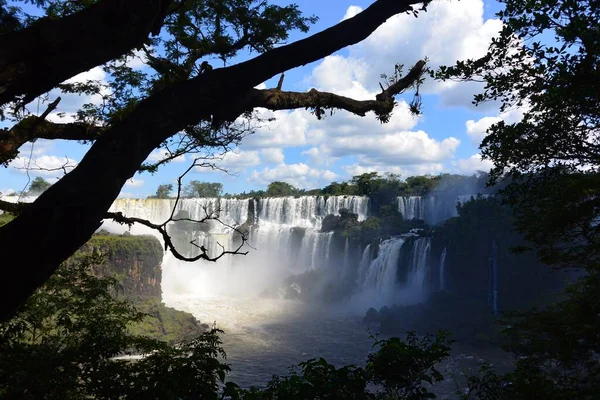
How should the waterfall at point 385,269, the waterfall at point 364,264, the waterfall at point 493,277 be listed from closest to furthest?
1. the waterfall at point 493,277
2. the waterfall at point 385,269
3. the waterfall at point 364,264

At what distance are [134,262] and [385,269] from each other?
17.3 m

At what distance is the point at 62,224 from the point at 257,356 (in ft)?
69.2

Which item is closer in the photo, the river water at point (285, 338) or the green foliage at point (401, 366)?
the green foliage at point (401, 366)

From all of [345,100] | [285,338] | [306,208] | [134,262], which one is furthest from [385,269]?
[345,100]

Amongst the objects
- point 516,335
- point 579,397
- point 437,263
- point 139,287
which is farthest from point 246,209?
point 579,397

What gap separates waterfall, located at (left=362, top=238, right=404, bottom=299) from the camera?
32406mm

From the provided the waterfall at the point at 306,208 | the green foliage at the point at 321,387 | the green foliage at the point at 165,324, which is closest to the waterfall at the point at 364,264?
the waterfall at the point at 306,208

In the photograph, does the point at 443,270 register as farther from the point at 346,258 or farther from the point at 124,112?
the point at 124,112

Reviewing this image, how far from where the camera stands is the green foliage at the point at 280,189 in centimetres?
6378

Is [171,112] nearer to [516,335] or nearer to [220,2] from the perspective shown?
[220,2]

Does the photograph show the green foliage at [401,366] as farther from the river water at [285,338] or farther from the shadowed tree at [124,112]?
the river water at [285,338]

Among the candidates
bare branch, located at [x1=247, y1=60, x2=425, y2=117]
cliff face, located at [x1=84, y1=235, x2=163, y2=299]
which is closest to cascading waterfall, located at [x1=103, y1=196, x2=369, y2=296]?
cliff face, located at [x1=84, y1=235, x2=163, y2=299]

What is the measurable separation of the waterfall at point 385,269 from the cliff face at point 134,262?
15.3 meters

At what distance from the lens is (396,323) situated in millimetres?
25875
